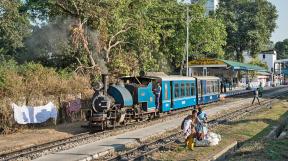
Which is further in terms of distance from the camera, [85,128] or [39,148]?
[85,128]

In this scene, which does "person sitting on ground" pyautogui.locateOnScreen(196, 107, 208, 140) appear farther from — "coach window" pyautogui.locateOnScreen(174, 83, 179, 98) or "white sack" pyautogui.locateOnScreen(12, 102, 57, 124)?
"coach window" pyautogui.locateOnScreen(174, 83, 179, 98)

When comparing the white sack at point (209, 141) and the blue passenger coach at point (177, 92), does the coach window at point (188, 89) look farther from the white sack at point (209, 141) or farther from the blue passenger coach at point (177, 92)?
the white sack at point (209, 141)

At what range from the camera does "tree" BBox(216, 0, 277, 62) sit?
81.7 metres

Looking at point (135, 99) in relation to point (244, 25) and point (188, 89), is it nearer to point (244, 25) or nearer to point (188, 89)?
point (188, 89)

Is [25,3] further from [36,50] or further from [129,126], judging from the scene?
[129,126]

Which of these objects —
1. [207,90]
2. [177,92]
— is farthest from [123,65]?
[207,90]

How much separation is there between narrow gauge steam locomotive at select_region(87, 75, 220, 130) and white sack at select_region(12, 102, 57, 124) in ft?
9.45

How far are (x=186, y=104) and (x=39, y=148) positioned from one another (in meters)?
16.9

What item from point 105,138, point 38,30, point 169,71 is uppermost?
point 38,30

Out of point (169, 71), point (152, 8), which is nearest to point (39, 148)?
point (152, 8)

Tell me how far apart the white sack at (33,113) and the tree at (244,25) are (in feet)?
189

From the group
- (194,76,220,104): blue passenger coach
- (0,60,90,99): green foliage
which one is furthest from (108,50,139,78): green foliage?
(0,60,90,99): green foliage

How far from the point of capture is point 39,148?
17.5m

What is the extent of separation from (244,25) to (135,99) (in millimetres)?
62197
